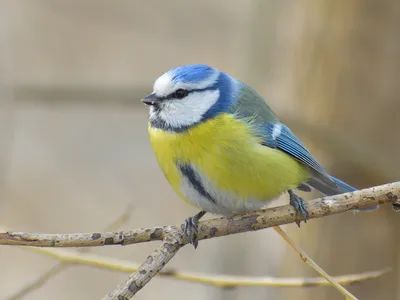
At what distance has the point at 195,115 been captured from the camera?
1.97 metres

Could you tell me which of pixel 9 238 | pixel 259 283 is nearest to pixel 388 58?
pixel 259 283

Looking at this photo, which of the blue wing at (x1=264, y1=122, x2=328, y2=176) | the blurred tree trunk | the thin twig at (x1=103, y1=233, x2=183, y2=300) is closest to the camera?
the thin twig at (x1=103, y1=233, x2=183, y2=300)

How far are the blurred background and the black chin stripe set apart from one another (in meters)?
0.68

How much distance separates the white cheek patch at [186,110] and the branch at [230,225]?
0.41 m

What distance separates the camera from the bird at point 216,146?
188 centimetres

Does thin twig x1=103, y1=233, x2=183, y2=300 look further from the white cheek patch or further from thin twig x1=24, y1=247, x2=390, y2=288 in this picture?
the white cheek patch

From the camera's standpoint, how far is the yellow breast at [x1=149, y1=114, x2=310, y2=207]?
73.5 inches

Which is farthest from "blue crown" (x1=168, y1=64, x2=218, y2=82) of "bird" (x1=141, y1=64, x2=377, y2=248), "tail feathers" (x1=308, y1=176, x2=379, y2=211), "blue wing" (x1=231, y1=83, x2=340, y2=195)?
"tail feathers" (x1=308, y1=176, x2=379, y2=211)

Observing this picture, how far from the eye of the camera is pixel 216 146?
6.16 ft

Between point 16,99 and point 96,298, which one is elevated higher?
point 16,99

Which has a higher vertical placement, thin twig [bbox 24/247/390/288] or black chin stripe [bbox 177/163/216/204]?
black chin stripe [bbox 177/163/216/204]

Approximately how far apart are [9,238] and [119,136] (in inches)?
151

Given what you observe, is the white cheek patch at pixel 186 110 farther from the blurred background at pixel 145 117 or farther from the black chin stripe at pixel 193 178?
the blurred background at pixel 145 117

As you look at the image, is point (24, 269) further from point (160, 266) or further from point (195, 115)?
point (160, 266)
